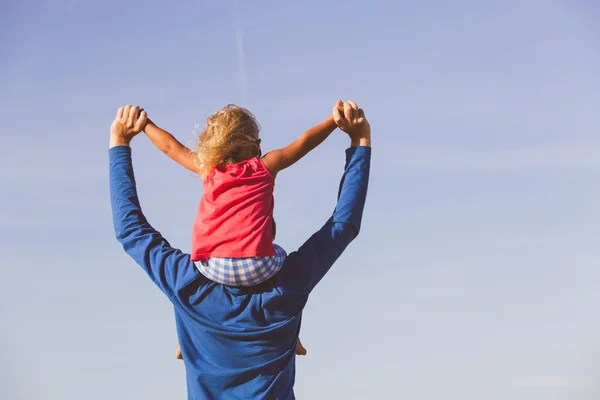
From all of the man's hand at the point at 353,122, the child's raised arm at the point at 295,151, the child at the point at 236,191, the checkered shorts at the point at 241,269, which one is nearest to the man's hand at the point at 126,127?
the child at the point at 236,191

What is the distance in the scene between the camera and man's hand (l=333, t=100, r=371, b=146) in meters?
4.89

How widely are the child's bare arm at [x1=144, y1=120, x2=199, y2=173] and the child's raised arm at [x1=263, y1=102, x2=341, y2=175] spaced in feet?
1.33

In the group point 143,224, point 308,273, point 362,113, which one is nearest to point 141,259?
point 143,224

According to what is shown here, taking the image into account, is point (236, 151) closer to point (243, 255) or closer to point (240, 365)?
point (243, 255)

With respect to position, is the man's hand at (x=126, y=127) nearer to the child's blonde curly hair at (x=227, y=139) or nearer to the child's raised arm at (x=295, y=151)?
the child's blonde curly hair at (x=227, y=139)

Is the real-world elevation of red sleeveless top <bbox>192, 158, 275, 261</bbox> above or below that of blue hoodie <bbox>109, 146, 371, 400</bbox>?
above

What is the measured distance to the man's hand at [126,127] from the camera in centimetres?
491

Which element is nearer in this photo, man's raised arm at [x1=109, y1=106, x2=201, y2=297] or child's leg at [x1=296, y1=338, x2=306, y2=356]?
man's raised arm at [x1=109, y1=106, x2=201, y2=297]

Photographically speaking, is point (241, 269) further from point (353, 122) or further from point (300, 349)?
point (353, 122)

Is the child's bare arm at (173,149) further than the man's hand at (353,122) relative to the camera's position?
No

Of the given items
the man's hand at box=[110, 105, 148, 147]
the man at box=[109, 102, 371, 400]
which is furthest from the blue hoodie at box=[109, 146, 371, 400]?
the man's hand at box=[110, 105, 148, 147]

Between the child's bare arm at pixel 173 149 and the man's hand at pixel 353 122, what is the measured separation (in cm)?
81

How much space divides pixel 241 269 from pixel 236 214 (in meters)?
0.28

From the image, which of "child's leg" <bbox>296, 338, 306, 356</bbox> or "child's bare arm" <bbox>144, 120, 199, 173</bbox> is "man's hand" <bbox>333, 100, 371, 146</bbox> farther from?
"child's leg" <bbox>296, 338, 306, 356</bbox>
